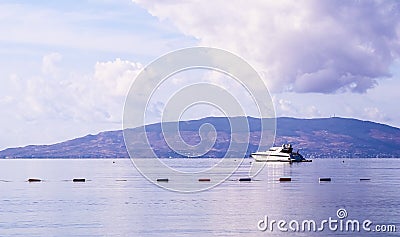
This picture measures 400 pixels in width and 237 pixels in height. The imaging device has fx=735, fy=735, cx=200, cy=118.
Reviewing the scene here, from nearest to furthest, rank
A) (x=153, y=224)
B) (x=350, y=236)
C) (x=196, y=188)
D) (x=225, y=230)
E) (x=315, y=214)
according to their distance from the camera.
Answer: (x=350, y=236)
(x=225, y=230)
(x=153, y=224)
(x=315, y=214)
(x=196, y=188)

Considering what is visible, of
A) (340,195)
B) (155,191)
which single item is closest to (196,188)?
(155,191)

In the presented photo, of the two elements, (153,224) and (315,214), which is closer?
(153,224)

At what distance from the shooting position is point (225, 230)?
5919 cm

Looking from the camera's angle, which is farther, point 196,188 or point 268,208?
point 196,188

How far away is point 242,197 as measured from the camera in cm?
9300

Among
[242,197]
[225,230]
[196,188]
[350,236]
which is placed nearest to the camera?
[350,236]

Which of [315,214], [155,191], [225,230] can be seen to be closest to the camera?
[225,230]

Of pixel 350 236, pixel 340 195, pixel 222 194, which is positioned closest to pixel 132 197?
pixel 222 194

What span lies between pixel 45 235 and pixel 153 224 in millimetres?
10200

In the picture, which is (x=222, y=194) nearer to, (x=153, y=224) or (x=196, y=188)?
(x=196, y=188)

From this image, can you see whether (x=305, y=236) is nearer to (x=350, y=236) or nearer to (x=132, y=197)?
(x=350, y=236)

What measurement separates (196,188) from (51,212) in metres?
43.7

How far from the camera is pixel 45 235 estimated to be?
2282 inches

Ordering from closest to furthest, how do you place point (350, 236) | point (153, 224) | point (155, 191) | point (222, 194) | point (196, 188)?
point (350, 236)
point (153, 224)
point (222, 194)
point (155, 191)
point (196, 188)
